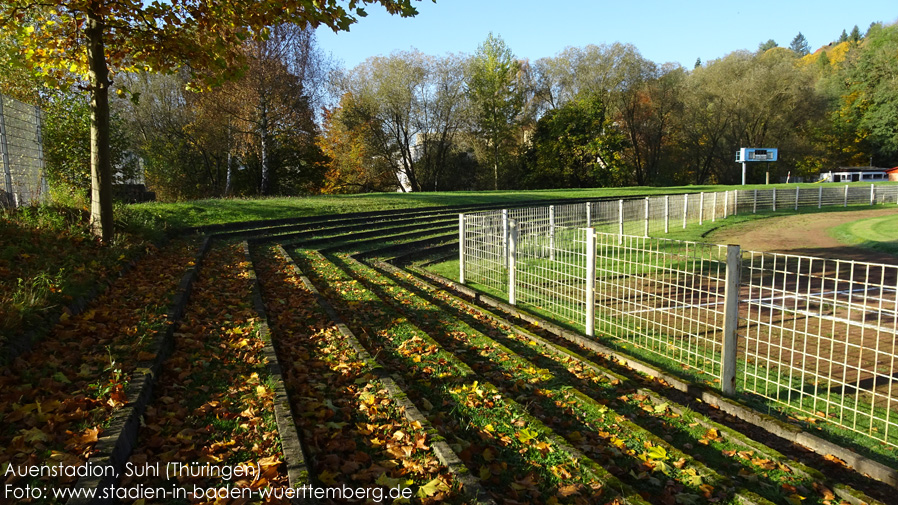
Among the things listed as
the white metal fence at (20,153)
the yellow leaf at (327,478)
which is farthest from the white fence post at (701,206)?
the white metal fence at (20,153)

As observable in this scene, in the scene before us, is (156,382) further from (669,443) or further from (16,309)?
(669,443)

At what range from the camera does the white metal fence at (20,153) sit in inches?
394

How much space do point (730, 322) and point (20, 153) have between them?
13.8 m

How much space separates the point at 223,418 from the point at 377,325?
8.69 ft

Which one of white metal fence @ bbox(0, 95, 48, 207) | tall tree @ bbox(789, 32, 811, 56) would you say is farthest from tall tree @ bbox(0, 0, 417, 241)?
tall tree @ bbox(789, 32, 811, 56)

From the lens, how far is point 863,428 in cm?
377

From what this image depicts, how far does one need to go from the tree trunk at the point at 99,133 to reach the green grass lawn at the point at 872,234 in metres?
16.4

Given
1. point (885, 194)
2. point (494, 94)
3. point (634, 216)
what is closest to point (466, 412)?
point (634, 216)

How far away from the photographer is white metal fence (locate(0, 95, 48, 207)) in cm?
1000

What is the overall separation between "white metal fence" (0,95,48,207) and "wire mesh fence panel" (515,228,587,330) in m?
8.36

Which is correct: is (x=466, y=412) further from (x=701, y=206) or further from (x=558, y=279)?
(x=701, y=206)

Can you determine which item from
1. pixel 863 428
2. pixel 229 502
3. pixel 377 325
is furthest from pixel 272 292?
pixel 863 428

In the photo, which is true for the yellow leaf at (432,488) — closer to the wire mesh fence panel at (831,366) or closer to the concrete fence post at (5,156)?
the wire mesh fence panel at (831,366)

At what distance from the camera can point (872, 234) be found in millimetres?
15055
